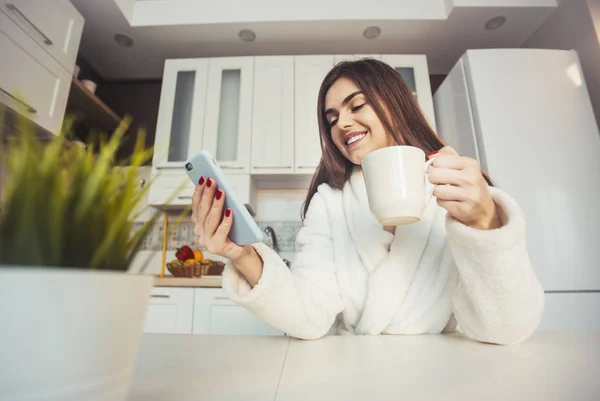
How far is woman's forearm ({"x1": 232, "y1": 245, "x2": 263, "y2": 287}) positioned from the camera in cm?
57

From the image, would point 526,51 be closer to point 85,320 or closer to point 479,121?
point 479,121

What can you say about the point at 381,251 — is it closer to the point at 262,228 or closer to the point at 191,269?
the point at 191,269

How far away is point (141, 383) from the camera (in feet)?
1.08

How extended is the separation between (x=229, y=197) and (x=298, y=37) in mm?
2290

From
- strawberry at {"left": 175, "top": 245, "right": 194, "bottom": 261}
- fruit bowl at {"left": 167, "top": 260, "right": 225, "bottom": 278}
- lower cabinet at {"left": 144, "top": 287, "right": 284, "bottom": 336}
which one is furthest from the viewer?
strawberry at {"left": 175, "top": 245, "right": 194, "bottom": 261}

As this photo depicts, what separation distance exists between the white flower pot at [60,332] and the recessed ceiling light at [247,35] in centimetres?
257

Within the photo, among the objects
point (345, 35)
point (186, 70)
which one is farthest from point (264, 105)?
point (345, 35)

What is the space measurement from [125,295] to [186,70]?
2562mm

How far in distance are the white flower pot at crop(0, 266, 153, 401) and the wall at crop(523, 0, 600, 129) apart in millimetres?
2710

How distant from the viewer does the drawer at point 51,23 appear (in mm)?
1546

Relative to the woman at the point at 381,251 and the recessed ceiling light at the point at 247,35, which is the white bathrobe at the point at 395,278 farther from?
the recessed ceiling light at the point at 247,35

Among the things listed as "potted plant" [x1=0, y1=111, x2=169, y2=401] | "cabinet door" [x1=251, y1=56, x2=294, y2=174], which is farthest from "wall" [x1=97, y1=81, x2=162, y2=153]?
"potted plant" [x1=0, y1=111, x2=169, y2=401]

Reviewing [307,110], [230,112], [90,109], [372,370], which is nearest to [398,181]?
[372,370]

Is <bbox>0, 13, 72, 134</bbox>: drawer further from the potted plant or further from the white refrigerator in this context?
the white refrigerator
